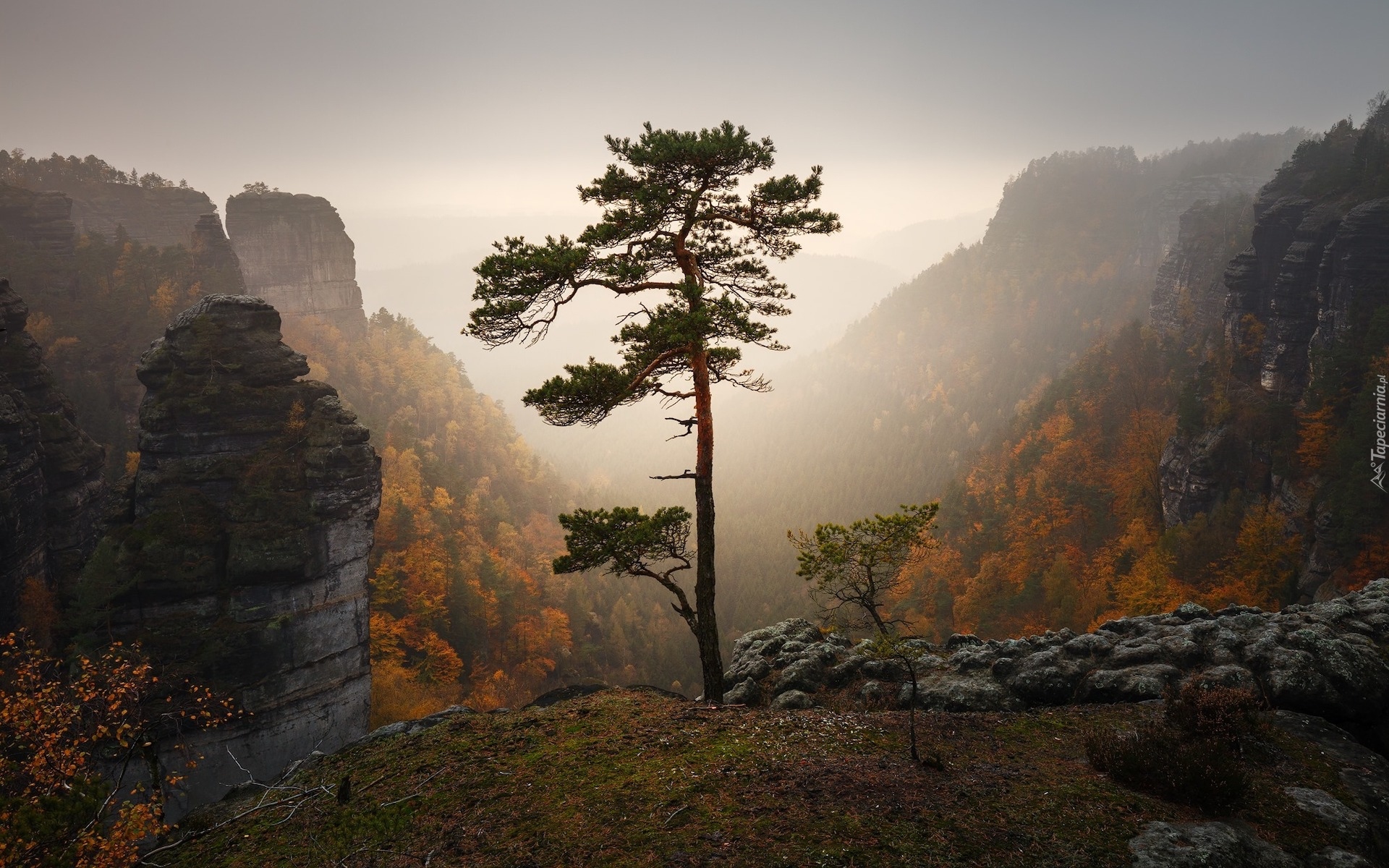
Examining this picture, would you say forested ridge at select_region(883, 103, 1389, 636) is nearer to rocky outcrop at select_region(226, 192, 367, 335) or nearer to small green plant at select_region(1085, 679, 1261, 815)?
small green plant at select_region(1085, 679, 1261, 815)

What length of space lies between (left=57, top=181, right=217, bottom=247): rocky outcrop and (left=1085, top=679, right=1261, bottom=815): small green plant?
107 metres

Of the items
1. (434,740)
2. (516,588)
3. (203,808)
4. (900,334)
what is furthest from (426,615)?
(900,334)

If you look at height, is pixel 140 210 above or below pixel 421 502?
above

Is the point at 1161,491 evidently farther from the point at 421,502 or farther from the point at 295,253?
the point at 295,253

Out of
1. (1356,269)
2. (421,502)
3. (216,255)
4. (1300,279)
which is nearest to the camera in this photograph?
(1356,269)

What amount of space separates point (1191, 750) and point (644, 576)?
43.8 metres

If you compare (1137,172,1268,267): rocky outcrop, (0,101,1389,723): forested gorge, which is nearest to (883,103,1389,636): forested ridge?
(0,101,1389,723): forested gorge

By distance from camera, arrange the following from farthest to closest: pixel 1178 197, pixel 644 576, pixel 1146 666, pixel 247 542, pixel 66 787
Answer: pixel 1178 197 < pixel 644 576 < pixel 247 542 < pixel 1146 666 < pixel 66 787

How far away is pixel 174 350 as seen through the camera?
38406mm

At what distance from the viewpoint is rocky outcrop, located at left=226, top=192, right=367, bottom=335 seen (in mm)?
95750

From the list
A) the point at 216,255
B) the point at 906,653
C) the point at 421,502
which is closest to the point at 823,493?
the point at 421,502

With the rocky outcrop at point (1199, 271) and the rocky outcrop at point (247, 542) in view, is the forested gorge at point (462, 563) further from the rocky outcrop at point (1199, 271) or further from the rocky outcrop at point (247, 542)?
the rocky outcrop at point (1199, 271)

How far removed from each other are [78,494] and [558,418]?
46158mm

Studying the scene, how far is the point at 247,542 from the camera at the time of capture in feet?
120
